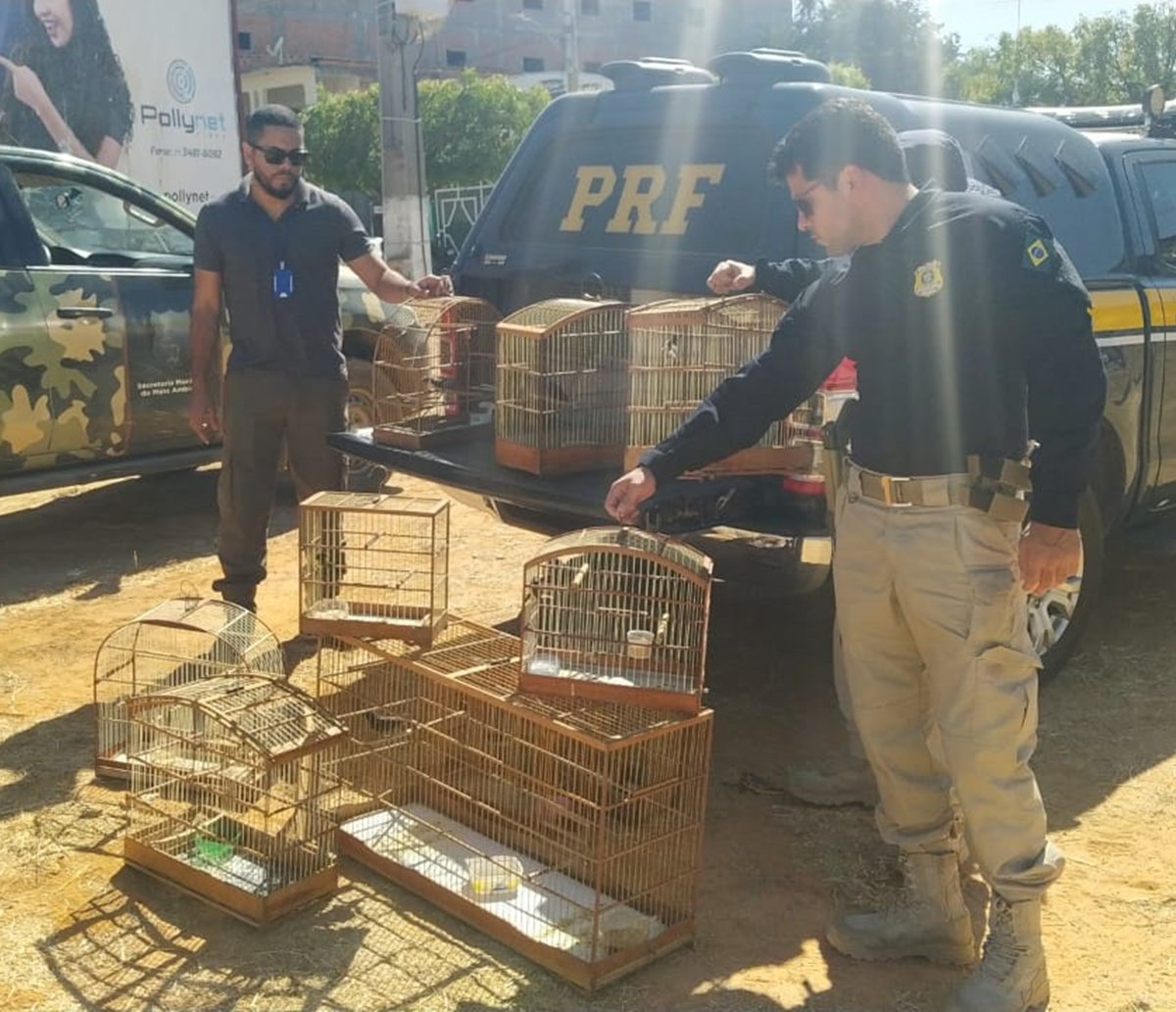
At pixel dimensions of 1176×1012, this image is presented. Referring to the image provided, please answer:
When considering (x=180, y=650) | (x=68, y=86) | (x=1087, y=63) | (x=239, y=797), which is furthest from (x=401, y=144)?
(x=1087, y=63)

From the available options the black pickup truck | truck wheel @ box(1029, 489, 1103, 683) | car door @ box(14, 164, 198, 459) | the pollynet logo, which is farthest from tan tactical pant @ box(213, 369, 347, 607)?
the pollynet logo

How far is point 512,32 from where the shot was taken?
157 ft

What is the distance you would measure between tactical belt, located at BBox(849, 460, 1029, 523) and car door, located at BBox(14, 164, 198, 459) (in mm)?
4384

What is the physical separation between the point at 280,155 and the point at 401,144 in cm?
683

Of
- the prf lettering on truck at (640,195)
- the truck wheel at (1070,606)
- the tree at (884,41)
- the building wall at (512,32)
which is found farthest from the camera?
the tree at (884,41)

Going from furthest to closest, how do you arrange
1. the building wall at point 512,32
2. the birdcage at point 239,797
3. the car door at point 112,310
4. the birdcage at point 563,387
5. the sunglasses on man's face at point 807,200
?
the building wall at point 512,32, the car door at point 112,310, the birdcage at point 563,387, the birdcage at point 239,797, the sunglasses on man's face at point 807,200

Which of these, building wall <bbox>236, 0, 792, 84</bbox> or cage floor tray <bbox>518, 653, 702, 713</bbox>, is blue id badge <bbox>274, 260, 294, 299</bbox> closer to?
cage floor tray <bbox>518, 653, 702, 713</bbox>

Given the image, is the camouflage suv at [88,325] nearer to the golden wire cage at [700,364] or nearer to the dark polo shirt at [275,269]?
the dark polo shirt at [275,269]

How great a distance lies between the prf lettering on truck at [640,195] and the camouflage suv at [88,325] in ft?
7.48

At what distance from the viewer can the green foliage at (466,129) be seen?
30109mm

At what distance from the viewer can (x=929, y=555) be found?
2857mm

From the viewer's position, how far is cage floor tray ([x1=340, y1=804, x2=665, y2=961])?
10.0 ft

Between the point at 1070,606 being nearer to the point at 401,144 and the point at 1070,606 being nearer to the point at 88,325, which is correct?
the point at 88,325

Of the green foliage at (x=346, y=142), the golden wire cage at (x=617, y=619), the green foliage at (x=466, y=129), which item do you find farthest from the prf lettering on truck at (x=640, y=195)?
the green foliage at (x=346, y=142)
